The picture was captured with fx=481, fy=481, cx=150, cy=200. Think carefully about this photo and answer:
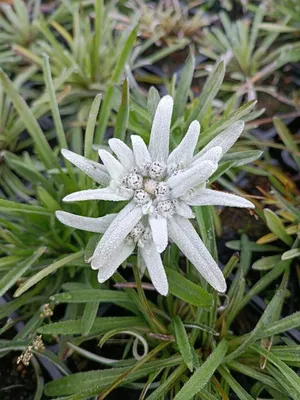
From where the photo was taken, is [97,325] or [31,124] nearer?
[97,325]

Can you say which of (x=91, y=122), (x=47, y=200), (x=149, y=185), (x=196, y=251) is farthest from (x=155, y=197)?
(x=47, y=200)

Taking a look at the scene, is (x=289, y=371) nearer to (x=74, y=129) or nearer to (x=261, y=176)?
(x=261, y=176)

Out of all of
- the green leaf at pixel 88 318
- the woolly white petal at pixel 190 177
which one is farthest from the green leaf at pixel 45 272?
the woolly white petal at pixel 190 177

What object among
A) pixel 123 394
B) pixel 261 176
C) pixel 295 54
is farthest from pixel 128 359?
pixel 295 54

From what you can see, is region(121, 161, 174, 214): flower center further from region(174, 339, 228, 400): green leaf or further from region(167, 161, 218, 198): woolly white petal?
region(174, 339, 228, 400): green leaf

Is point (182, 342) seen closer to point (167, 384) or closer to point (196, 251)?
point (167, 384)

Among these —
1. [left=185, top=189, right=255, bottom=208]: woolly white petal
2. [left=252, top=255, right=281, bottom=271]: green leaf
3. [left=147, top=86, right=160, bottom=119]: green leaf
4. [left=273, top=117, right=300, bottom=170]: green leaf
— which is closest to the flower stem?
[left=185, top=189, right=255, bottom=208]: woolly white petal

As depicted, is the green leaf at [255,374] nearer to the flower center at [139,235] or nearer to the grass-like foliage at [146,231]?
the grass-like foliage at [146,231]
